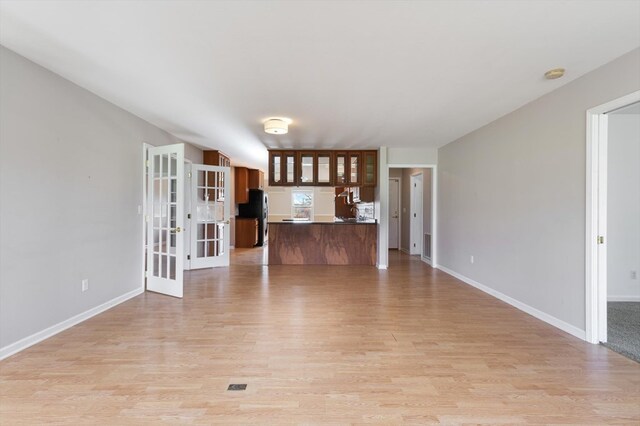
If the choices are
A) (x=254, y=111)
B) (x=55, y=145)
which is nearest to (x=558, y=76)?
(x=254, y=111)

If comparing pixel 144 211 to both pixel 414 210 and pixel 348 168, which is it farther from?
pixel 414 210

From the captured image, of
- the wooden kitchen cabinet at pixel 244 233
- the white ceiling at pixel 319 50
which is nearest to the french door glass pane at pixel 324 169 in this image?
the white ceiling at pixel 319 50

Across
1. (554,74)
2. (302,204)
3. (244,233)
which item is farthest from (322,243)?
(554,74)

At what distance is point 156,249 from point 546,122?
511cm

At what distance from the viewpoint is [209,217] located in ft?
19.9

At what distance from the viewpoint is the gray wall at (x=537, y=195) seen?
277 centimetres

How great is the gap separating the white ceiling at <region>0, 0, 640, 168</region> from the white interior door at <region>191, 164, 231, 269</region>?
229cm

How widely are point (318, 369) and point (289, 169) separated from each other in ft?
15.0

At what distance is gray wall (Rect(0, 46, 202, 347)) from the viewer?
239 cm

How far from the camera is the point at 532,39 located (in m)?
2.16

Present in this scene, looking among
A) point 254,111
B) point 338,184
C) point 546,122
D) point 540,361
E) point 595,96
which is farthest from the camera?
point 338,184

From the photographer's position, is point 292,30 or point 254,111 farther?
point 254,111

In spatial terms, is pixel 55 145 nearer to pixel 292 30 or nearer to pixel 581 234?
pixel 292 30

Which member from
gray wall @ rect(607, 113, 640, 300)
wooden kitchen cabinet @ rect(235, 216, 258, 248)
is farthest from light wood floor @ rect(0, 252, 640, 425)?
wooden kitchen cabinet @ rect(235, 216, 258, 248)
